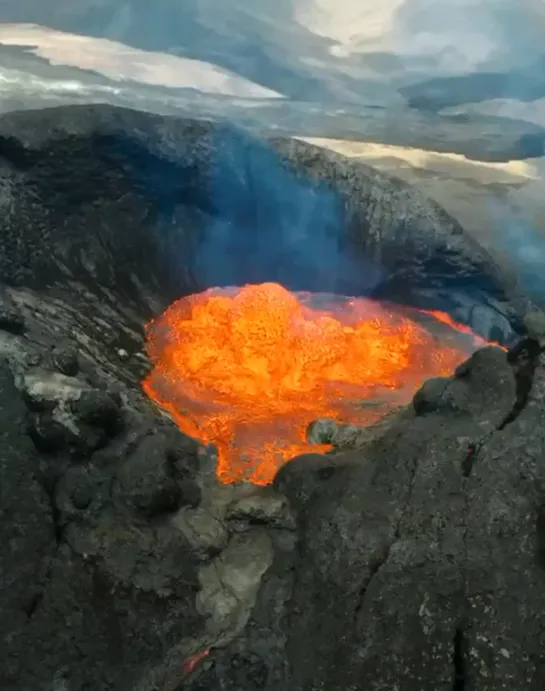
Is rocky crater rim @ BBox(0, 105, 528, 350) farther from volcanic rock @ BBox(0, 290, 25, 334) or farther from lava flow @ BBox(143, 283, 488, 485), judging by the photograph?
volcanic rock @ BBox(0, 290, 25, 334)

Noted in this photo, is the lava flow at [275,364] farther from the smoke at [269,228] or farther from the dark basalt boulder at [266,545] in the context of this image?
the dark basalt boulder at [266,545]

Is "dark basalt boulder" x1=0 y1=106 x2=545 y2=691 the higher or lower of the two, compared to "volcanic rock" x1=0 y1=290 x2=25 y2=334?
lower

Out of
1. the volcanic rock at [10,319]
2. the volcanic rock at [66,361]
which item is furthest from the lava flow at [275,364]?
the volcanic rock at [10,319]

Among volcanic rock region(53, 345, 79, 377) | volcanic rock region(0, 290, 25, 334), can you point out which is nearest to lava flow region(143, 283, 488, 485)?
volcanic rock region(53, 345, 79, 377)

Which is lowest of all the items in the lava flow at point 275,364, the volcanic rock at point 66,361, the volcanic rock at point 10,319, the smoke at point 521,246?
the lava flow at point 275,364

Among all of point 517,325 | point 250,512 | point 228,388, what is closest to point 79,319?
point 228,388

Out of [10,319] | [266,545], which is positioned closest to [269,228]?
[10,319]
